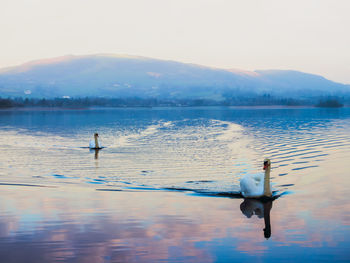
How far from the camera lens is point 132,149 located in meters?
40.5

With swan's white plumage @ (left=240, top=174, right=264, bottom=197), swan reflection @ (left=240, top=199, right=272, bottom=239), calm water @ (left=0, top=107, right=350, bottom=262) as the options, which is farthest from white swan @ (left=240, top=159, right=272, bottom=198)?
calm water @ (left=0, top=107, right=350, bottom=262)

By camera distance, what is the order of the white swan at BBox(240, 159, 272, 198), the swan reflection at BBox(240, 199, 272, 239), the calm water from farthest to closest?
1. the white swan at BBox(240, 159, 272, 198)
2. the swan reflection at BBox(240, 199, 272, 239)
3. the calm water

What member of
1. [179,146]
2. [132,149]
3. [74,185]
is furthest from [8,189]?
[179,146]

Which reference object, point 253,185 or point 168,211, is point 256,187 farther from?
point 168,211

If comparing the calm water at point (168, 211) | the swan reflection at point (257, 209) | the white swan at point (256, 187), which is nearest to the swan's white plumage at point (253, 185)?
the white swan at point (256, 187)

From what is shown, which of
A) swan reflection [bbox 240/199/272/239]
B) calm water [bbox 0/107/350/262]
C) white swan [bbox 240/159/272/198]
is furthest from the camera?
white swan [bbox 240/159/272/198]

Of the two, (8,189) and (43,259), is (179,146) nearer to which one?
(8,189)

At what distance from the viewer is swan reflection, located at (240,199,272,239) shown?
643 inches

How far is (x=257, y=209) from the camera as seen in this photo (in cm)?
1744

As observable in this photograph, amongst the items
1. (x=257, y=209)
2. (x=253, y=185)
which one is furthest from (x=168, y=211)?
(x=253, y=185)

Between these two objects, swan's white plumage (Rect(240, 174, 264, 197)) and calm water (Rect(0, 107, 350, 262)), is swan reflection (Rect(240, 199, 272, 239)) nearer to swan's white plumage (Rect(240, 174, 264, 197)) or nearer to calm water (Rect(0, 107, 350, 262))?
calm water (Rect(0, 107, 350, 262))

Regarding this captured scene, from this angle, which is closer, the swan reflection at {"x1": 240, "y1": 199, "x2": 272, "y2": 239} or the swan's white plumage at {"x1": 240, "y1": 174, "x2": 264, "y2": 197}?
the swan reflection at {"x1": 240, "y1": 199, "x2": 272, "y2": 239}

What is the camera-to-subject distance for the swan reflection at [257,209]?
53.6 ft

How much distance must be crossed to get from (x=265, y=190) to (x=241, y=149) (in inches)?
858
